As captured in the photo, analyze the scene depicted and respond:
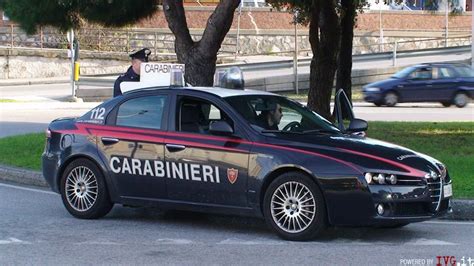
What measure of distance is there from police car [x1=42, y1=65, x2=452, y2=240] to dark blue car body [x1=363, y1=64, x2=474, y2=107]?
20861mm

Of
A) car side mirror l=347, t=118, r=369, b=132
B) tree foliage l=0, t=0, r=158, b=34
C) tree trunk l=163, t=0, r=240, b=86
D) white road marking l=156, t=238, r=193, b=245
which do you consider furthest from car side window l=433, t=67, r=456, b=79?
white road marking l=156, t=238, r=193, b=245

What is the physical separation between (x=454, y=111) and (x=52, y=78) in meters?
21.4

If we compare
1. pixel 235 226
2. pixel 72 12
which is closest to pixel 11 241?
pixel 235 226

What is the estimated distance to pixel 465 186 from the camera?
35.1ft

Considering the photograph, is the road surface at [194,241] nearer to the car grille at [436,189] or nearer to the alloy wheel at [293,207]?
the alloy wheel at [293,207]

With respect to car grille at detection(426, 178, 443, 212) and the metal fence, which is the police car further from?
the metal fence

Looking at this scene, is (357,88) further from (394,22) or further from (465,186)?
(465,186)

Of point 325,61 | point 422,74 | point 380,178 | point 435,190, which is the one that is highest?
point 325,61

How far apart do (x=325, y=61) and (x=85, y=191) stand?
10.0 metres

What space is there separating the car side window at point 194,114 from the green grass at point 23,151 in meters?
4.01

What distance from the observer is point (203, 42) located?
44.4 ft

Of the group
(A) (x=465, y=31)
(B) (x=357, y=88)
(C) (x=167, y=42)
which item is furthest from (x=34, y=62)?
(A) (x=465, y=31)

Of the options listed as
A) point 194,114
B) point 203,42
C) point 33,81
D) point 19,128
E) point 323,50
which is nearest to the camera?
point 194,114

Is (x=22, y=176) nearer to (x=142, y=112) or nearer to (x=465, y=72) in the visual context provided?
(x=142, y=112)
